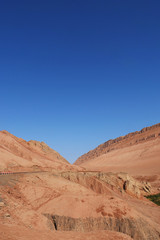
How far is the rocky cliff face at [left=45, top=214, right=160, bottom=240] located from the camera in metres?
10.0

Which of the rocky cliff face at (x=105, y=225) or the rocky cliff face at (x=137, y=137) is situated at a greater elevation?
the rocky cliff face at (x=137, y=137)

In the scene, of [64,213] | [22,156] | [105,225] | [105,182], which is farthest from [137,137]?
[64,213]

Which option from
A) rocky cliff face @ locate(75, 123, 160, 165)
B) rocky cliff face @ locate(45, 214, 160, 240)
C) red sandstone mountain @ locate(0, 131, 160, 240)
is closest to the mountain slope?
red sandstone mountain @ locate(0, 131, 160, 240)

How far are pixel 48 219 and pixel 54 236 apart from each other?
3.36 metres

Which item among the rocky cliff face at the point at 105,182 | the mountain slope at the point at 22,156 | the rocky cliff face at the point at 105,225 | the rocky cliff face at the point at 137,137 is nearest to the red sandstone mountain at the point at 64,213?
the rocky cliff face at the point at 105,225

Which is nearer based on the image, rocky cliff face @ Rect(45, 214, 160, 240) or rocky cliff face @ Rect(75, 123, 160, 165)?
rocky cliff face @ Rect(45, 214, 160, 240)

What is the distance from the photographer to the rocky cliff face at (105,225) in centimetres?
1003

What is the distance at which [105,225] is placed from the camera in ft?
33.3

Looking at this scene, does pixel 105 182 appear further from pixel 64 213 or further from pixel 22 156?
pixel 22 156

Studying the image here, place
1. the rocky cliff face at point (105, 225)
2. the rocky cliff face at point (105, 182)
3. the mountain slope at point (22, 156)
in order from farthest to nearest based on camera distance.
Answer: the mountain slope at point (22, 156)
the rocky cliff face at point (105, 182)
the rocky cliff face at point (105, 225)

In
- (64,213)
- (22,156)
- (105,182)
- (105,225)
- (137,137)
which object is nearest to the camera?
(105,225)

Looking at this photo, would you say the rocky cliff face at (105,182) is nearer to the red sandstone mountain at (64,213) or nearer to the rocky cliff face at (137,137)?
the red sandstone mountain at (64,213)

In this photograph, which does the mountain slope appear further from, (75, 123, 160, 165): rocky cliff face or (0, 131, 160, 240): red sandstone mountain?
(75, 123, 160, 165): rocky cliff face

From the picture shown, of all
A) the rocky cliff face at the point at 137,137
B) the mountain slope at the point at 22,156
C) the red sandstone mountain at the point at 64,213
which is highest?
the rocky cliff face at the point at 137,137
